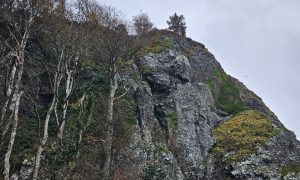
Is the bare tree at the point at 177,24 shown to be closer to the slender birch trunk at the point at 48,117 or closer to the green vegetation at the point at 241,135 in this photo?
the green vegetation at the point at 241,135

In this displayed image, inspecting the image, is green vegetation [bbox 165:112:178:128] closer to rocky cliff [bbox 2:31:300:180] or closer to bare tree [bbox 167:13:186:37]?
rocky cliff [bbox 2:31:300:180]

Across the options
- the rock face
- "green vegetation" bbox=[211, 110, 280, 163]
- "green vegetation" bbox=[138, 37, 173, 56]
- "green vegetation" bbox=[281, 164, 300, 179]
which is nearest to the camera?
the rock face

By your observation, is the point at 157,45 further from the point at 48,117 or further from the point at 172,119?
the point at 48,117

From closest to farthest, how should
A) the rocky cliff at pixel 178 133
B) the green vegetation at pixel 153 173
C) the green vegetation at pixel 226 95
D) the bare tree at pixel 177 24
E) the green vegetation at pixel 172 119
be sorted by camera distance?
the green vegetation at pixel 153 173, the rocky cliff at pixel 178 133, the green vegetation at pixel 172 119, the green vegetation at pixel 226 95, the bare tree at pixel 177 24

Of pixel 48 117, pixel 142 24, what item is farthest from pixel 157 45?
pixel 48 117

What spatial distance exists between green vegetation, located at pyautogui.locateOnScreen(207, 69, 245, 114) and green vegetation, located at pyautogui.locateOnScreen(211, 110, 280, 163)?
8.04 feet

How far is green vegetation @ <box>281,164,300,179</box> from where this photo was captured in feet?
120

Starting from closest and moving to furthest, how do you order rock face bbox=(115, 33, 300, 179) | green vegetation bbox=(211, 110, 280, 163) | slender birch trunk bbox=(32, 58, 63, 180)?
slender birch trunk bbox=(32, 58, 63, 180) < rock face bbox=(115, 33, 300, 179) < green vegetation bbox=(211, 110, 280, 163)

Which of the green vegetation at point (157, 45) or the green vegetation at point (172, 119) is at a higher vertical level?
the green vegetation at point (157, 45)

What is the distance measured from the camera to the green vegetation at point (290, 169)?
36.6m

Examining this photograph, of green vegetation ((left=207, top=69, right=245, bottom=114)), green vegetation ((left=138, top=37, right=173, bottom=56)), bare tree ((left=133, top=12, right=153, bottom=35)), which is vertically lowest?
green vegetation ((left=207, top=69, right=245, bottom=114))

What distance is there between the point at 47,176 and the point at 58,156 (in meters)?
1.85

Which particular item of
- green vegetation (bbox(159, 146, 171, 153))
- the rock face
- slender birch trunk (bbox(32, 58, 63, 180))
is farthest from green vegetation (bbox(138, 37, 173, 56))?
slender birch trunk (bbox(32, 58, 63, 180))

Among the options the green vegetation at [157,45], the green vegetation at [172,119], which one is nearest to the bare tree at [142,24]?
the green vegetation at [157,45]
